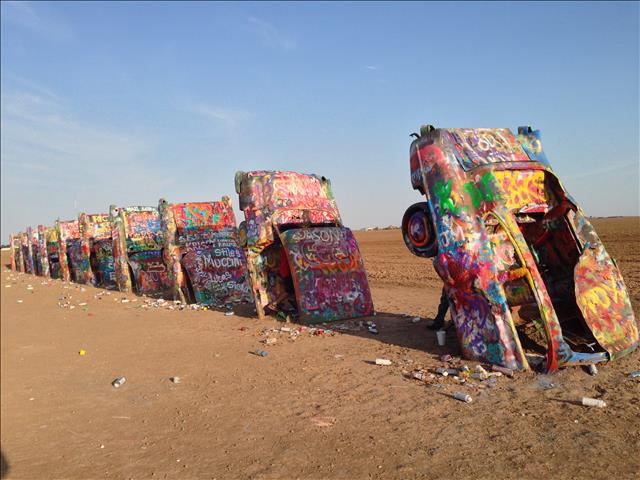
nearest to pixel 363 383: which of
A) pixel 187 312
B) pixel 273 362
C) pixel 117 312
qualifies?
pixel 273 362

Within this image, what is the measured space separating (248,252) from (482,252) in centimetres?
524

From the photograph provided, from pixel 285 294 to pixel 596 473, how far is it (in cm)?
725

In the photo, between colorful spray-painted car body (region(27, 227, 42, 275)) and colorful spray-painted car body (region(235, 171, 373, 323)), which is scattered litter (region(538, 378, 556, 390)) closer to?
colorful spray-painted car body (region(235, 171, 373, 323))

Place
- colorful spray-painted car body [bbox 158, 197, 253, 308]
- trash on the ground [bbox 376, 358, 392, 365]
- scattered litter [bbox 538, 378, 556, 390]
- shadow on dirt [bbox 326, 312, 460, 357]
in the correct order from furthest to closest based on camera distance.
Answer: colorful spray-painted car body [bbox 158, 197, 253, 308]
shadow on dirt [bbox 326, 312, 460, 357]
trash on the ground [bbox 376, 358, 392, 365]
scattered litter [bbox 538, 378, 556, 390]

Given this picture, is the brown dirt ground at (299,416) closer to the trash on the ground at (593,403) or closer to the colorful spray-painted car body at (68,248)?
the trash on the ground at (593,403)

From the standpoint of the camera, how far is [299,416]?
477cm

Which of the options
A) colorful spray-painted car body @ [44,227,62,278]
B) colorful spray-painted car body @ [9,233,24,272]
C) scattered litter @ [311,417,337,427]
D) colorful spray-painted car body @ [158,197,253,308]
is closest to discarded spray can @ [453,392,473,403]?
scattered litter @ [311,417,337,427]

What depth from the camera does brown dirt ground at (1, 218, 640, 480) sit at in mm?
3654

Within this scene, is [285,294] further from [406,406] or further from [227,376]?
[406,406]

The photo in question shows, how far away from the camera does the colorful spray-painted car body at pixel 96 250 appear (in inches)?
800

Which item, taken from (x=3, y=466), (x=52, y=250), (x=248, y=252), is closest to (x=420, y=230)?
(x=248, y=252)

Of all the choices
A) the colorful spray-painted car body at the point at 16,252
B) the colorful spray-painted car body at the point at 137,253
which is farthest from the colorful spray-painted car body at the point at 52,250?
the colorful spray-painted car body at the point at 137,253

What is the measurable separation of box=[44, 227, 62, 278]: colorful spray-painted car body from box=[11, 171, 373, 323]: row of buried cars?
215 inches

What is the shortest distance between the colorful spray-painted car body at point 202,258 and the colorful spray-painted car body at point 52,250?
54.7 ft
